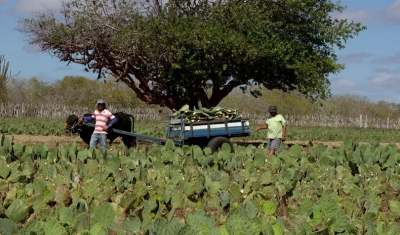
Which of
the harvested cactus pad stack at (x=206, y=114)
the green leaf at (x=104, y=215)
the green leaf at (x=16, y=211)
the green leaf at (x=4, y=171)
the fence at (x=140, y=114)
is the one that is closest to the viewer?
the green leaf at (x=104, y=215)

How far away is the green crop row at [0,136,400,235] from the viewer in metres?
4.96

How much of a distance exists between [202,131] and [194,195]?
7.66 metres

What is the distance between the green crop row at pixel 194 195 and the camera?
496cm

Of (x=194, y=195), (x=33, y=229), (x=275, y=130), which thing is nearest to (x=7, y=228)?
(x=33, y=229)

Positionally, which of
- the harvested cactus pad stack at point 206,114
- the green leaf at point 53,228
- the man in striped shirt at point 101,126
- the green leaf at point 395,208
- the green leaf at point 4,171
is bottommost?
Answer: the green leaf at point 395,208

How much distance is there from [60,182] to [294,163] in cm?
354

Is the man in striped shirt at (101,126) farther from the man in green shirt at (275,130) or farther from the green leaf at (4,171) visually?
the green leaf at (4,171)

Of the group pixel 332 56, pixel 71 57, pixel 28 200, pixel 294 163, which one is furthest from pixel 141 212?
pixel 332 56

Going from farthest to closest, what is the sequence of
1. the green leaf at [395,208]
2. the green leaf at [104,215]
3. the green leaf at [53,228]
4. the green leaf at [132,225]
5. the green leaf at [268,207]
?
the green leaf at [395,208]
the green leaf at [268,207]
the green leaf at [104,215]
the green leaf at [132,225]
the green leaf at [53,228]

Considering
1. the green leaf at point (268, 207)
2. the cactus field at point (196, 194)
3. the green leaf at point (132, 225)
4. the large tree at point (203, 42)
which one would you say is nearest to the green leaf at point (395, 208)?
the cactus field at point (196, 194)

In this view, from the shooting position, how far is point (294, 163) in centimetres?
913

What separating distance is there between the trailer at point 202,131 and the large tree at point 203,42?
504 centimetres

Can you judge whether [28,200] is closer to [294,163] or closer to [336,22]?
[294,163]

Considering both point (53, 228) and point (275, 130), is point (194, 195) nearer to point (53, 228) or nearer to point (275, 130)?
point (53, 228)
